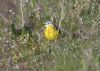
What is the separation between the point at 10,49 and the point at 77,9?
142 cm

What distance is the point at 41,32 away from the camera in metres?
8.03

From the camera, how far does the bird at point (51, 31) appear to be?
746 cm

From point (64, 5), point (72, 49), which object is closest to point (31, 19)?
point (64, 5)

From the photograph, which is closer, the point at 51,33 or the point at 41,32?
the point at 51,33

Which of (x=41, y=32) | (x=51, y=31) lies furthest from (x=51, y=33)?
(x=41, y=32)

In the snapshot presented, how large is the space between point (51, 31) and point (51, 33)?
0.04 meters

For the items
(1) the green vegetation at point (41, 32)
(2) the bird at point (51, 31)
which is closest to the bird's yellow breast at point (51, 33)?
(2) the bird at point (51, 31)

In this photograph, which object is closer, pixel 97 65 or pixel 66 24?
pixel 97 65

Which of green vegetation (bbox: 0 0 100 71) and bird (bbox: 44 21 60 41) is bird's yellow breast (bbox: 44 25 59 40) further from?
green vegetation (bbox: 0 0 100 71)

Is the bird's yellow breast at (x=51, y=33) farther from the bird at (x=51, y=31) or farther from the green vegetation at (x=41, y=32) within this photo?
the green vegetation at (x=41, y=32)

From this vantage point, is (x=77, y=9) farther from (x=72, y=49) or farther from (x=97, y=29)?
(x=72, y=49)

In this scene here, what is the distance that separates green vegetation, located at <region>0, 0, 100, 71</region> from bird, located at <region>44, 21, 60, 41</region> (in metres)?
0.09

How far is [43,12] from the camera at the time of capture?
26.8 feet

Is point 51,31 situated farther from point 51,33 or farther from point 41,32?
point 41,32
